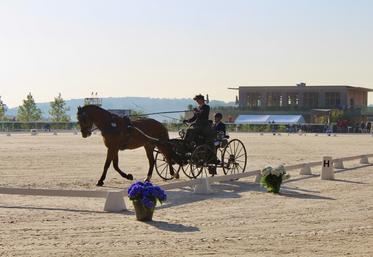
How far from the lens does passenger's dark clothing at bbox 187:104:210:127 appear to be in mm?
19234

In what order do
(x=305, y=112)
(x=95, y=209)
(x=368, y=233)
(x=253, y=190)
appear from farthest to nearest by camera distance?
(x=305, y=112)
(x=253, y=190)
(x=95, y=209)
(x=368, y=233)

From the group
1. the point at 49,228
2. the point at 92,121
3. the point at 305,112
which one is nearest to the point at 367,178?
the point at 92,121

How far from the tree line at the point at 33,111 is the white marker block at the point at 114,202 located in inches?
4926

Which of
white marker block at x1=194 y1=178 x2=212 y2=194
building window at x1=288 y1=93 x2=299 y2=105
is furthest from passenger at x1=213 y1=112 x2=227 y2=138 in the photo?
building window at x1=288 y1=93 x2=299 y2=105

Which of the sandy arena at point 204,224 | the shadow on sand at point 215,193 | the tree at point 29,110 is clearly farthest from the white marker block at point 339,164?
the tree at point 29,110

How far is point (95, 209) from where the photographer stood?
44.9ft

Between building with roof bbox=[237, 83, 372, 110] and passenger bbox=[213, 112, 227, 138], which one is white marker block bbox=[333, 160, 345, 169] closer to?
passenger bbox=[213, 112, 227, 138]

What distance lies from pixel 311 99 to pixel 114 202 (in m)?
116

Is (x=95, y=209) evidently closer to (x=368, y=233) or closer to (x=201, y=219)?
(x=201, y=219)

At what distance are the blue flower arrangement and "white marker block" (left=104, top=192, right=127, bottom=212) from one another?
920 mm

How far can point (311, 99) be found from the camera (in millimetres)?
126812

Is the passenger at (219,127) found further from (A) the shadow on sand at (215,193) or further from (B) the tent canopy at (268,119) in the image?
(B) the tent canopy at (268,119)

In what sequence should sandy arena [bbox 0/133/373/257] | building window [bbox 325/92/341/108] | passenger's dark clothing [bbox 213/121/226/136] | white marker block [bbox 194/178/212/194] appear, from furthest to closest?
building window [bbox 325/92/341/108] < passenger's dark clothing [bbox 213/121/226/136] < white marker block [bbox 194/178/212/194] < sandy arena [bbox 0/133/373/257]

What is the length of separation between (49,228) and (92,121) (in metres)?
7.55
